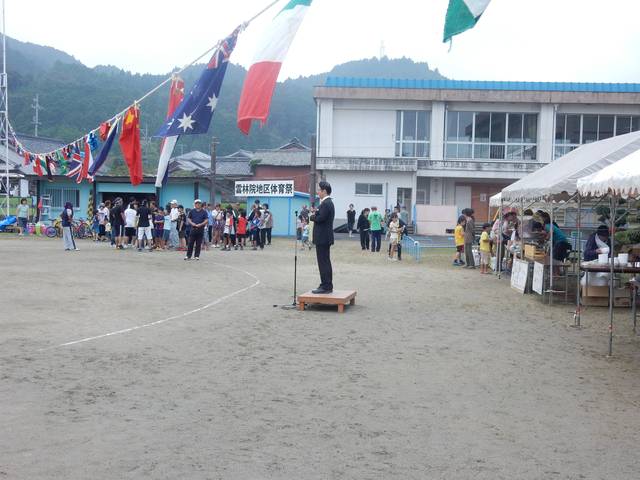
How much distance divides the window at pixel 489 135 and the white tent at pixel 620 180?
30443 millimetres

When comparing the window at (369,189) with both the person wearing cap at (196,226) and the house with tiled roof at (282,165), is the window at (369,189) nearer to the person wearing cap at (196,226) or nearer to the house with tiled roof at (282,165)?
the house with tiled roof at (282,165)

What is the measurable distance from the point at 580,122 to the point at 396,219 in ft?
66.4

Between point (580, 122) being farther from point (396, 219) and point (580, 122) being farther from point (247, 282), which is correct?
point (247, 282)

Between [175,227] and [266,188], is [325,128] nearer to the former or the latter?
[266,188]

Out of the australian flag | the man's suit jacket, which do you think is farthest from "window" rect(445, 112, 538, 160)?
the man's suit jacket

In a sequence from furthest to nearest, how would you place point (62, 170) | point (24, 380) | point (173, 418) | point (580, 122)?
1. point (580, 122)
2. point (62, 170)
3. point (24, 380)
4. point (173, 418)

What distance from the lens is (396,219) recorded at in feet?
72.5

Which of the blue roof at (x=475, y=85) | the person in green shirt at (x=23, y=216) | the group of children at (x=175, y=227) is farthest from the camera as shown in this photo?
the blue roof at (x=475, y=85)

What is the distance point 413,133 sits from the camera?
38.0 metres

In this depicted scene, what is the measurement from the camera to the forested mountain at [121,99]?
62500mm

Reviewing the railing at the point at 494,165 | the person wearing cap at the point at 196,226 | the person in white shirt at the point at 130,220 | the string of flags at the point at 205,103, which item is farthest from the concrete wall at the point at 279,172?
the string of flags at the point at 205,103

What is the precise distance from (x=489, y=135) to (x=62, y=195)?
23.4 meters

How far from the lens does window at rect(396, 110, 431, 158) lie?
37781 millimetres

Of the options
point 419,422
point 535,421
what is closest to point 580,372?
point 535,421
